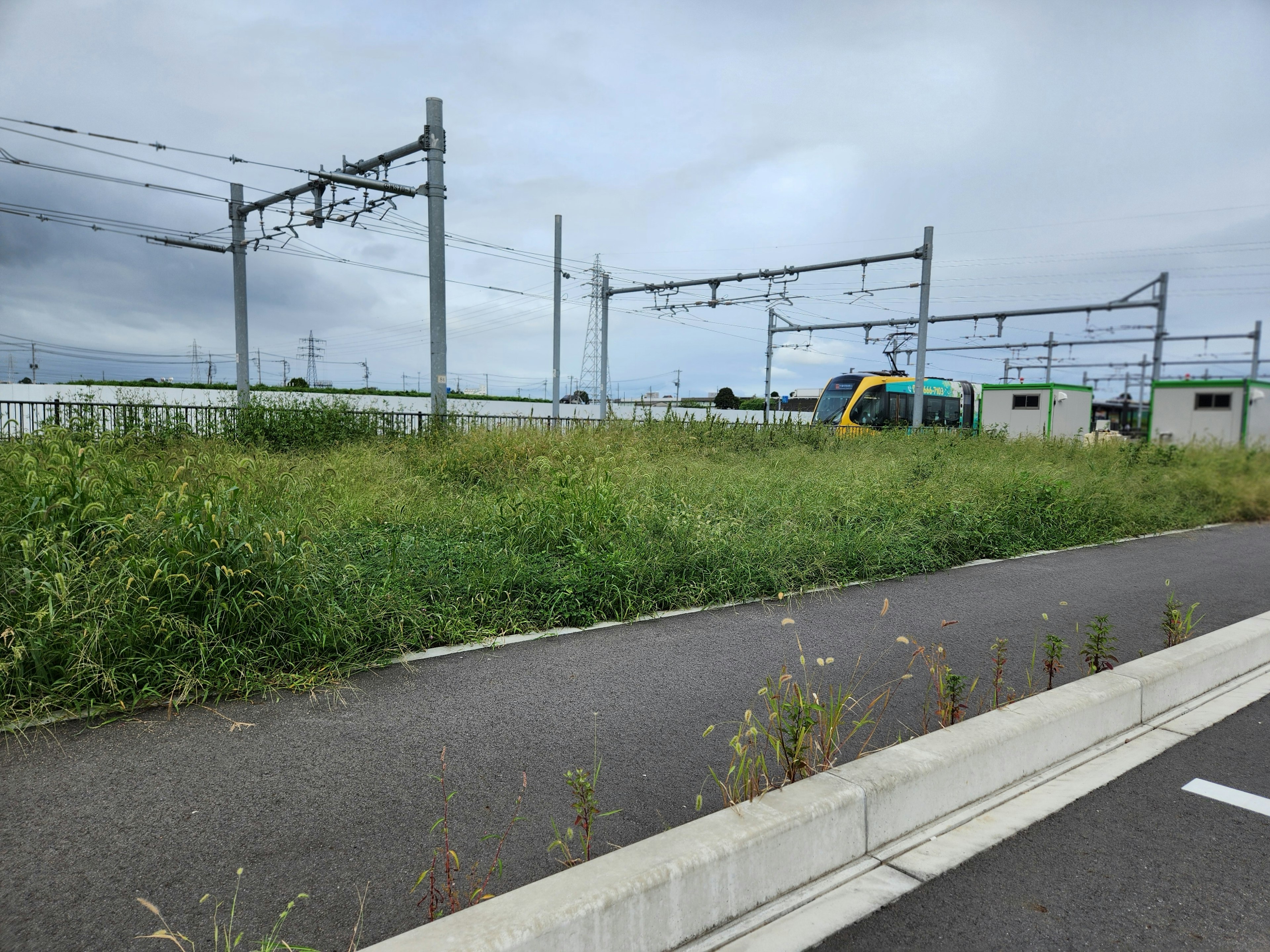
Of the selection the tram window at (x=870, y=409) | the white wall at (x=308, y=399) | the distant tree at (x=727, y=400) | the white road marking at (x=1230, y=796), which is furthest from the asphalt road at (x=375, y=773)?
the distant tree at (x=727, y=400)

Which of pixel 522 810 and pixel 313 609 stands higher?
pixel 313 609

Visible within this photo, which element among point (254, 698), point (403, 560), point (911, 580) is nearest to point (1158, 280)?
point (911, 580)

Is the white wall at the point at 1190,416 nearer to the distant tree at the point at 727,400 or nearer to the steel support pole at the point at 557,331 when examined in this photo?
the steel support pole at the point at 557,331

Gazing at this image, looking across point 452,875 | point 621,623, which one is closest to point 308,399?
point 621,623

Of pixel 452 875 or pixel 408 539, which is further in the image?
pixel 408 539

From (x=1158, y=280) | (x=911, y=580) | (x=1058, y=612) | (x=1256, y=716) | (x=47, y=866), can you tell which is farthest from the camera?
(x=1158, y=280)

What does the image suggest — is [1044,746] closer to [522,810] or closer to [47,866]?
[522,810]

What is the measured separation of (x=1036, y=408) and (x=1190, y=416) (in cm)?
563

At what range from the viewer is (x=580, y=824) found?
2770 millimetres

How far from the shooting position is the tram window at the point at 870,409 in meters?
26.6

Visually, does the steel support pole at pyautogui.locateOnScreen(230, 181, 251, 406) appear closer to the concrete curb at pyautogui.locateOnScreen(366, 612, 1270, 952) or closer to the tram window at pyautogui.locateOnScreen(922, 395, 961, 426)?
the concrete curb at pyautogui.locateOnScreen(366, 612, 1270, 952)

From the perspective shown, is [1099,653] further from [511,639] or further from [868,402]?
[868,402]

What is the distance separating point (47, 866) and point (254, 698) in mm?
1402

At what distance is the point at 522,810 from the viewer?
288cm
